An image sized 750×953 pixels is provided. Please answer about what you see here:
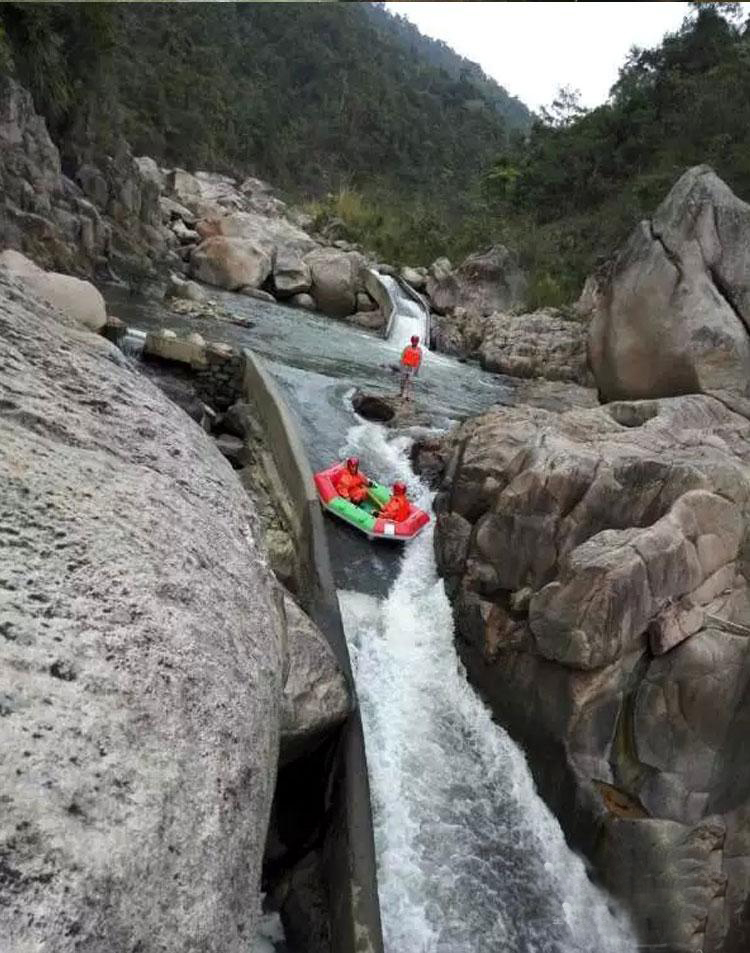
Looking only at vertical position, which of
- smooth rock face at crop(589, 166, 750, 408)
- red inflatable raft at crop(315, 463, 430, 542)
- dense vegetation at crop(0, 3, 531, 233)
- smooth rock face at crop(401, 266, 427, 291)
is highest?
dense vegetation at crop(0, 3, 531, 233)

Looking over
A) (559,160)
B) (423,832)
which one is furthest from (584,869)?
(559,160)

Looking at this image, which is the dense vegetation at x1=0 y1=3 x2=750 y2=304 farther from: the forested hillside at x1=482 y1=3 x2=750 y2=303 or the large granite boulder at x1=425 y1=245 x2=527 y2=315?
the large granite boulder at x1=425 y1=245 x2=527 y2=315

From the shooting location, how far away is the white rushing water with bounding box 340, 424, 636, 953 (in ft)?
16.3


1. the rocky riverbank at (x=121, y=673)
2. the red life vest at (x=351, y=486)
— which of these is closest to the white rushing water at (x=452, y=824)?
the red life vest at (x=351, y=486)

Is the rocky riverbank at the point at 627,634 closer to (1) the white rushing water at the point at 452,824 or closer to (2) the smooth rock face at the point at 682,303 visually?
(1) the white rushing water at the point at 452,824

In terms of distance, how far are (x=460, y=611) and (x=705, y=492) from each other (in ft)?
8.50

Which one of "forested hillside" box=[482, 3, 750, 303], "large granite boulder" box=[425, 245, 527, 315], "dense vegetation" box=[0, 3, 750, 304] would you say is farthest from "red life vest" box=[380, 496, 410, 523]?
"forested hillside" box=[482, 3, 750, 303]

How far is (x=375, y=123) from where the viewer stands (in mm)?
58094

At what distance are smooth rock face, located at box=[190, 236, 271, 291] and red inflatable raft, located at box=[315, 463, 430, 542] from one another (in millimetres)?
16058

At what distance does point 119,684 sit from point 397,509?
20.9 feet

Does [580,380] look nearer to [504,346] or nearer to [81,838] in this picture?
[504,346]

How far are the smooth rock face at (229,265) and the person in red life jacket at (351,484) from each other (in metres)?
16.0

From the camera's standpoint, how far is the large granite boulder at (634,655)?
16.6ft

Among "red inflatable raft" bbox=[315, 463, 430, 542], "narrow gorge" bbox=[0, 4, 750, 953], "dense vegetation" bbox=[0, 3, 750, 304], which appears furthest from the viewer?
"dense vegetation" bbox=[0, 3, 750, 304]
